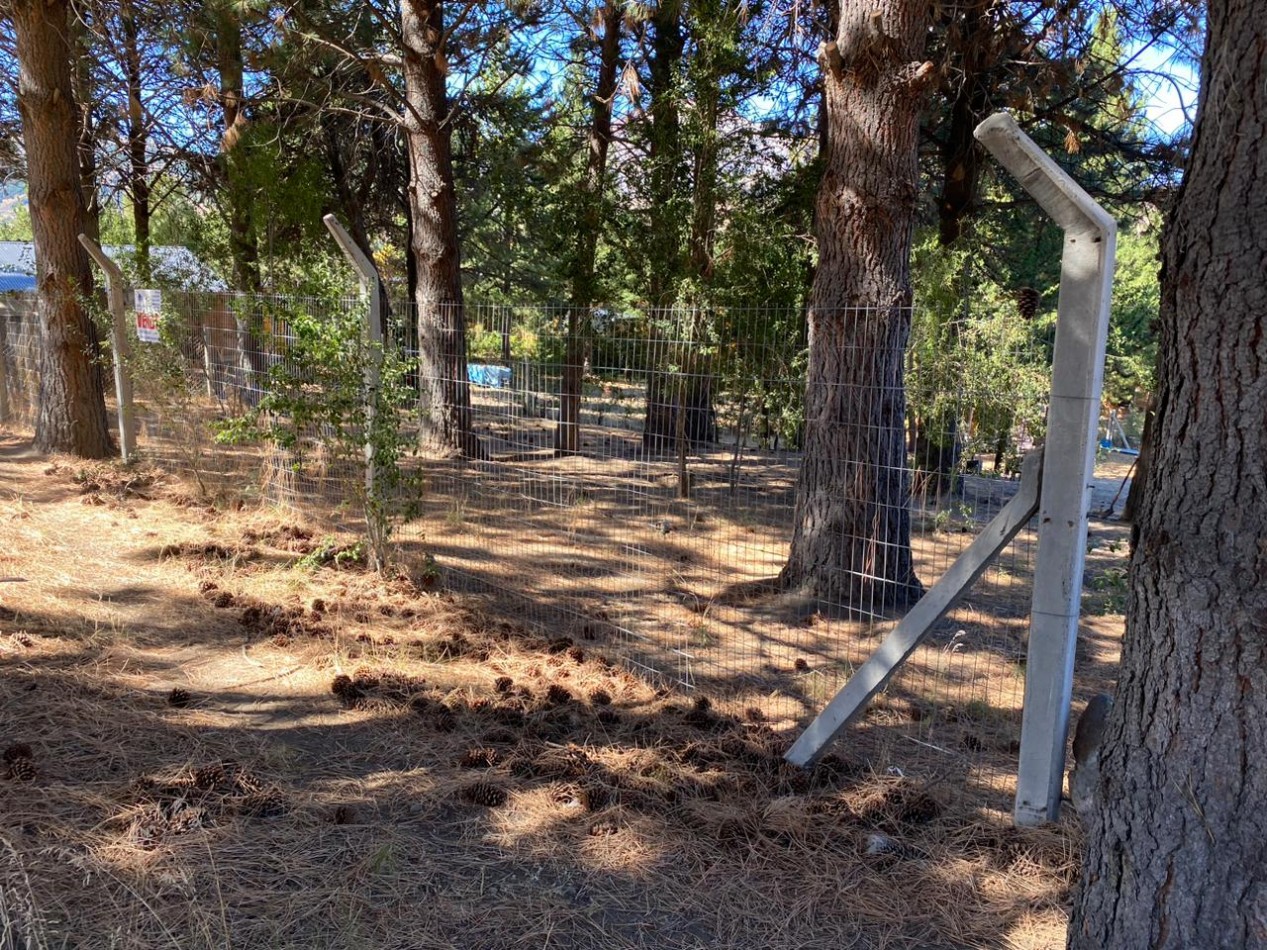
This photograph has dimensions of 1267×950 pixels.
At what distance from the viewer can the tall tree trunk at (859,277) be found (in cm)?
532

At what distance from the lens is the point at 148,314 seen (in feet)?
27.3

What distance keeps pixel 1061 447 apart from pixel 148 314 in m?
8.07

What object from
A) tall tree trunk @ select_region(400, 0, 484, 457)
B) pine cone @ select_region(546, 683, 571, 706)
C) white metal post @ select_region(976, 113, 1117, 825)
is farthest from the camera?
tall tree trunk @ select_region(400, 0, 484, 457)

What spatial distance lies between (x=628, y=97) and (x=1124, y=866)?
365 inches

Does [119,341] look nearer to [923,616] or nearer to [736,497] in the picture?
[736,497]

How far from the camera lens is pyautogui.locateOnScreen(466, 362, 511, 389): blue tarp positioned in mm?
Result: 5703

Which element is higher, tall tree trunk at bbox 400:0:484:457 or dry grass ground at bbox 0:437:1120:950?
tall tree trunk at bbox 400:0:484:457

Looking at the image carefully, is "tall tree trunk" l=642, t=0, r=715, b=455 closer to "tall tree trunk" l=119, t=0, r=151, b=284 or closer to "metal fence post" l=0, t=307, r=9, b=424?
"tall tree trunk" l=119, t=0, r=151, b=284

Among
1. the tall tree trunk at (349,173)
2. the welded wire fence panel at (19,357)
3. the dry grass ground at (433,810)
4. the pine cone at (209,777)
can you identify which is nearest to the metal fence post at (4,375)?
the welded wire fence panel at (19,357)

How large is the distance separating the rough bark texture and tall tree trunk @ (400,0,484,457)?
4486mm

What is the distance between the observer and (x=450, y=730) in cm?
402

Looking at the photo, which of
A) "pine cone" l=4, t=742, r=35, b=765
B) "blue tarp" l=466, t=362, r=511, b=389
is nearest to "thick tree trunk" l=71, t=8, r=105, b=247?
"blue tarp" l=466, t=362, r=511, b=389

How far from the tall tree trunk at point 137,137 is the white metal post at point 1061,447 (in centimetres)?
1022

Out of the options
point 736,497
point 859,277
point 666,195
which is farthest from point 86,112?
point 859,277
